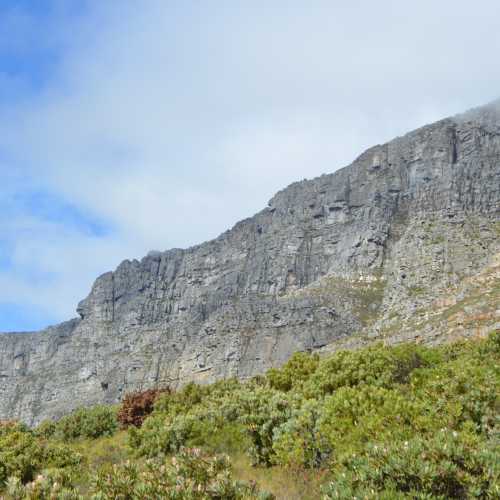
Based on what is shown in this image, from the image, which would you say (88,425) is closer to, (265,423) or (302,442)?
(265,423)

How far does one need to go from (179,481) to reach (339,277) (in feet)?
396

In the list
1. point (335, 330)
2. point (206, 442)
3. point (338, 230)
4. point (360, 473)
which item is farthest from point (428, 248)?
point (360, 473)

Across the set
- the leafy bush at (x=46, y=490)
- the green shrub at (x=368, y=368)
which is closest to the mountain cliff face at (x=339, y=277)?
the green shrub at (x=368, y=368)

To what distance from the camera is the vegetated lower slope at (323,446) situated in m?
10.1

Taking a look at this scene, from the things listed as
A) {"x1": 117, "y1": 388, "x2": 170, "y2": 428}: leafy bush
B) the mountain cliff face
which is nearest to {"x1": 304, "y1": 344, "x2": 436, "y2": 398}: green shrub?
{"x1": 117, "y1": 388, "x2": 170, "y2": 428}: leafy bush

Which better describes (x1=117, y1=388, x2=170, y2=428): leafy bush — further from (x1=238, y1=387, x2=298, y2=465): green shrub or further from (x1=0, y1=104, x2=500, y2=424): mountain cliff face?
(x1=0, y1=104, x2=500, y2=424): mountain cliff face

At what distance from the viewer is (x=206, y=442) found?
21.2 metres

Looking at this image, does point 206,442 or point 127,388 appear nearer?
point 206,442

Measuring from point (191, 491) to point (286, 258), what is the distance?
154704 mm

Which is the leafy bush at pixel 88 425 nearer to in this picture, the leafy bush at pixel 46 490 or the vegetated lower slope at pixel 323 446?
the vegetated lower slope at pixel 323 446

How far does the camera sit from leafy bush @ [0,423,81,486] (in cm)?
1722

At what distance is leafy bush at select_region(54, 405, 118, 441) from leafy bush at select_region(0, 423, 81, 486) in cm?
1210

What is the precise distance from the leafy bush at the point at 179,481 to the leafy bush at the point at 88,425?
21299mm

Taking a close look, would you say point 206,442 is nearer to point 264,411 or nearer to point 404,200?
point 264,411
